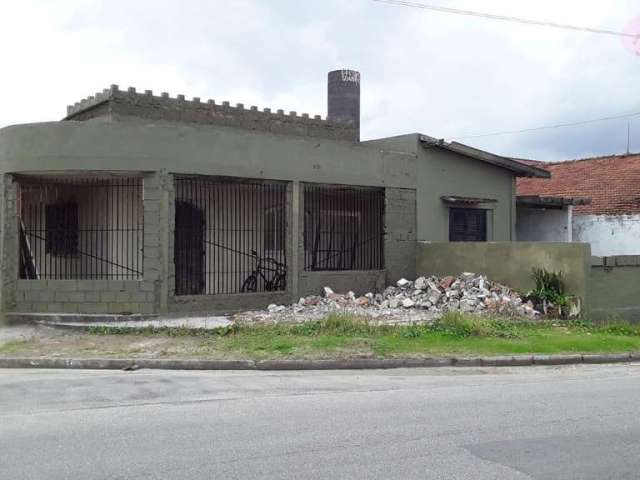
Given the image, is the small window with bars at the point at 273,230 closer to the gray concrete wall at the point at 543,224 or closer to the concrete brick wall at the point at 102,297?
the concrete brick wall at the point at 102,297

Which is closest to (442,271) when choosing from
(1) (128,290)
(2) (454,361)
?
(2) (454,361)

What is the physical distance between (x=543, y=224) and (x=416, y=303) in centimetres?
823

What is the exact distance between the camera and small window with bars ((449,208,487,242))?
18109mm

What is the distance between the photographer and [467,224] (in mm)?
18453

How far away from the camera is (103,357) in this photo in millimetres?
10391

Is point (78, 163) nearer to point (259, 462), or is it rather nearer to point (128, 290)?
point (128, 290)

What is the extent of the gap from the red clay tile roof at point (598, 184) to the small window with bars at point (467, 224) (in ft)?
18.2

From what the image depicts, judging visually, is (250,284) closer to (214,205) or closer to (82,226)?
(214,205)

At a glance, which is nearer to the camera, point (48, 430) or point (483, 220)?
point (48, 430)

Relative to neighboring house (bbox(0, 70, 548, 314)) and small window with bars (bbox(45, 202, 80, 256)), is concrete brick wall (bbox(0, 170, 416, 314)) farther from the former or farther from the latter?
small window with bars (bbox(45, 202, 80, 256))

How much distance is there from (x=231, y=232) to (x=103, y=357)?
20.3 ft

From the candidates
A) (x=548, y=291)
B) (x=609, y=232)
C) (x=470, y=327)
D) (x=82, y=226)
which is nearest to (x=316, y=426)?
(x=470, y=327)

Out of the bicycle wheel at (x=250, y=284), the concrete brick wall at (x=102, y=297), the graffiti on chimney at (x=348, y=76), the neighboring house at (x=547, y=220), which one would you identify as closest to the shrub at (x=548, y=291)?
the neighboring house at (x=547, y=220)

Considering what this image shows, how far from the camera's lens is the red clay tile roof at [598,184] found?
72.3 ft
